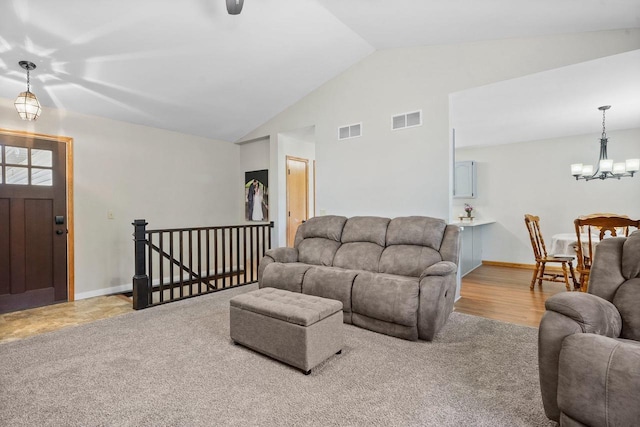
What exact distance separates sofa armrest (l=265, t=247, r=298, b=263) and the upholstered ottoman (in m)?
1.19

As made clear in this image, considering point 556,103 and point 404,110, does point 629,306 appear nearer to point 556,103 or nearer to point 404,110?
point 404,110

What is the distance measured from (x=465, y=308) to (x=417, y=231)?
1.13 m

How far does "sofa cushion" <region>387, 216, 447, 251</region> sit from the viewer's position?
3.23m

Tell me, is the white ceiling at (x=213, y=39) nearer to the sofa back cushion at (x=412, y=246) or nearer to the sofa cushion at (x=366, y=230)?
the sofa back cushion at (x=412, y=246)

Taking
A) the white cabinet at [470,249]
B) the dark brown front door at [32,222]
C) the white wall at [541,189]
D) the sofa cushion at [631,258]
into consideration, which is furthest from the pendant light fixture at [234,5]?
the white wall at [541,189]

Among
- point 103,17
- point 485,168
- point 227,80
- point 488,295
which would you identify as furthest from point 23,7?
point 485,168

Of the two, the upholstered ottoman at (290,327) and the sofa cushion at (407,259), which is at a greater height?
the sofa cushion at (407,259)

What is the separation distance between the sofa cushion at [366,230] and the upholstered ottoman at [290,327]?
1316 millimetres

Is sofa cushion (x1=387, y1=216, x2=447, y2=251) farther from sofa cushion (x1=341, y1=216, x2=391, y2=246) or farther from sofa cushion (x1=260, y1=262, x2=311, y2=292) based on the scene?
sofa cushion (x1=260, y1=262, x2=311, y2=292)

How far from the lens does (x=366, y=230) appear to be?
368cm

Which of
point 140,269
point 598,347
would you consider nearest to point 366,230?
point 598,347

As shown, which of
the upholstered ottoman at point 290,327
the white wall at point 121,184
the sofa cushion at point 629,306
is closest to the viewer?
the sofa cushion at point 629,306

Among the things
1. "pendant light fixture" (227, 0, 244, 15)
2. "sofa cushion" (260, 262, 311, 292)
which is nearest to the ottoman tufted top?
"sofa cushion" (260, 262, 311, 292)

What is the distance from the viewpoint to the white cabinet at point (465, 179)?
6.46m
